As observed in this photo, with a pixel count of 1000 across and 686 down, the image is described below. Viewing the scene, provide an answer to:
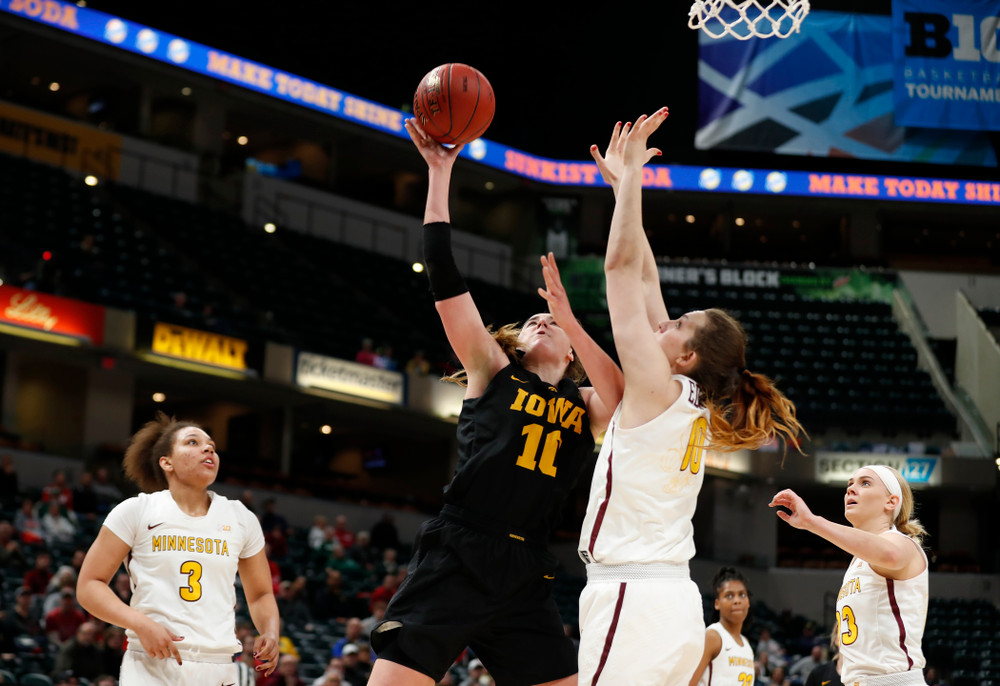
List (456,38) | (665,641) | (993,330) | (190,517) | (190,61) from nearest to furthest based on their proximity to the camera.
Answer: (665,641), (190,517), (190,61), (993,330), (456,38)

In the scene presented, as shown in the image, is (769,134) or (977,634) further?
(769,134)

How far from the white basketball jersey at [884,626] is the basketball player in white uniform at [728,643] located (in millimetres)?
1631

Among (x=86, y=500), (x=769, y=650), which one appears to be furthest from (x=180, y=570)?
(x=769, y=650)

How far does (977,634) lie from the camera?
20328 millimetres

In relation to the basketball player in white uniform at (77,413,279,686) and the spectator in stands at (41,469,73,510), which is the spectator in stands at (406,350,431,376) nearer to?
the spectator in stands at (41,469,73,510)

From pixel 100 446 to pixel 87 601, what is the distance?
14.4 metres

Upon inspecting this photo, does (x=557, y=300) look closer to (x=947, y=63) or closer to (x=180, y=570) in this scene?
(x=180, y=570)

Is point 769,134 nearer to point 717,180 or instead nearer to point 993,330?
point 717,180

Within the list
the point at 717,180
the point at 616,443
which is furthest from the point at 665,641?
the point at 717,180

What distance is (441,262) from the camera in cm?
414

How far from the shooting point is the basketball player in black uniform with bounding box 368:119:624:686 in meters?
4.03

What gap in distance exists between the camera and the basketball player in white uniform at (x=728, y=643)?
6.29 metres

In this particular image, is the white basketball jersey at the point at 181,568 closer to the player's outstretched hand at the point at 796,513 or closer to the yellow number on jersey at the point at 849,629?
the player's outstretched hand at the point at 796,513

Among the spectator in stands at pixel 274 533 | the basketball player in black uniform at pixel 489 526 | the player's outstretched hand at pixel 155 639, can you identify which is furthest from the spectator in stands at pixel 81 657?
the basketball player in black uniform at pixel 489 526
